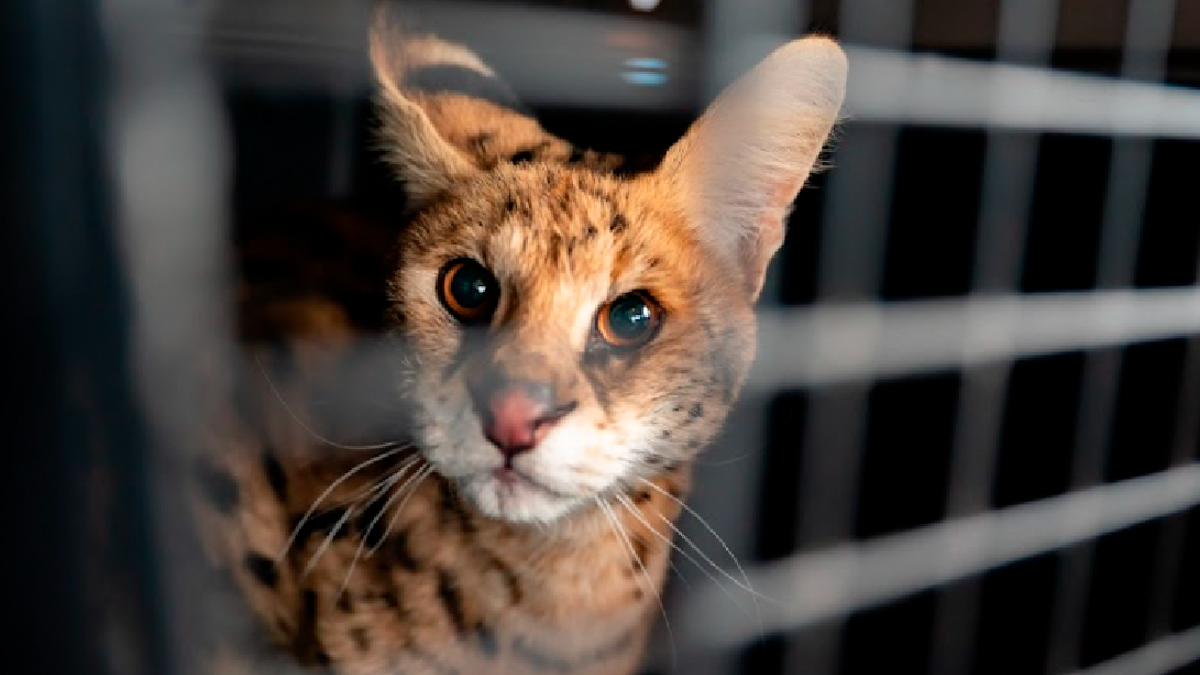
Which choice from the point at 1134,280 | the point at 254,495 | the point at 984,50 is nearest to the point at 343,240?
the point at 254,495

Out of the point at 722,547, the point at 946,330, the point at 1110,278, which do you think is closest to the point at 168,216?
the point at 722,547

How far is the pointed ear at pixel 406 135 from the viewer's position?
497 millimetres

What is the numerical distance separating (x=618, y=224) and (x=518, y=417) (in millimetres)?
120

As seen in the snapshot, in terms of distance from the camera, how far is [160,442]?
294 millimetres

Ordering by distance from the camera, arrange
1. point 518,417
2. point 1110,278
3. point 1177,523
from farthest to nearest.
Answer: point 1177,523 → point 1110,278 → point 518,417

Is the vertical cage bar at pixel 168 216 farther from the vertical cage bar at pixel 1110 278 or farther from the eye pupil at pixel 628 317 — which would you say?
the vertical cage bar at pixel 1110 278

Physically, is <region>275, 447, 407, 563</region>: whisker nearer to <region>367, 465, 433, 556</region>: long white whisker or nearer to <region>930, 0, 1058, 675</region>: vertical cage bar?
<region>367, 465, 433, 556</region>: long white whisker

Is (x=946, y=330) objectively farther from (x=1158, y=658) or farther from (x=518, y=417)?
(x=1158, y=658)

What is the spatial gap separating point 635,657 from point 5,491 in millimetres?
399

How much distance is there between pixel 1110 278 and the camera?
85cm

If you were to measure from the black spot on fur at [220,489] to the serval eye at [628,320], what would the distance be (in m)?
0.22

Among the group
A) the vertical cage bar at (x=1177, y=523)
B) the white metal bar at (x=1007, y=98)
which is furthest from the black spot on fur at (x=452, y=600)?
the vertical cage bar at (x=1177, y=523)

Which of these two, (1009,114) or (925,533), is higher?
(1009,114)

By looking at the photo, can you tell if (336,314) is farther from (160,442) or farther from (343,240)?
(160,442)
